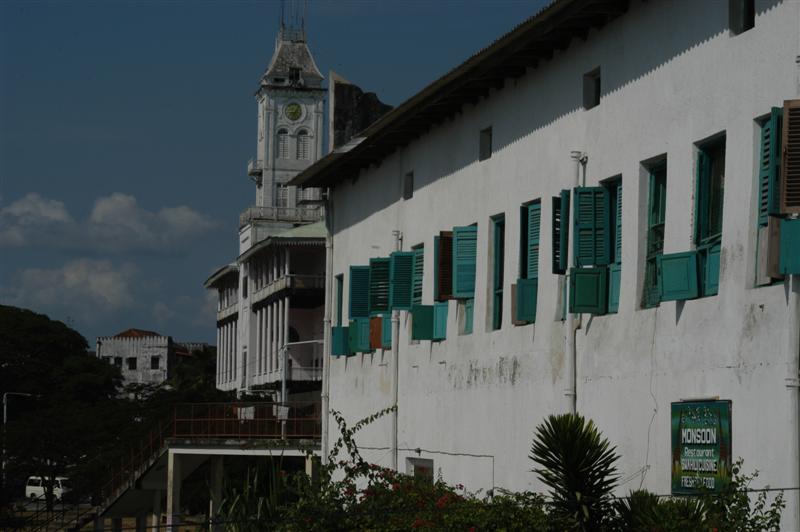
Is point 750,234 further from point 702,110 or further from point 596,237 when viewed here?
point 596,237

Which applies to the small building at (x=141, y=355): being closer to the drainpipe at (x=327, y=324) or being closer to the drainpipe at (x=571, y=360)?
the drainpipe at (x=327, y=324)

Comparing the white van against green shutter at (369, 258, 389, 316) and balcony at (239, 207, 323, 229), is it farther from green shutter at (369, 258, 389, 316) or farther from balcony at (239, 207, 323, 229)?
green shutter at (369, 258, 389, 316)

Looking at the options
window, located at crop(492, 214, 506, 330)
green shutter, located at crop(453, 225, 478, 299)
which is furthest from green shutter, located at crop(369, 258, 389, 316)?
window, located at crop(492, 214, 506, 330)

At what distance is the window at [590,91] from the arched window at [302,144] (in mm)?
84746

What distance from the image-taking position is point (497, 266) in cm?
2545

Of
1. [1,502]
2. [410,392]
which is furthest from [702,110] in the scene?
[1,502]

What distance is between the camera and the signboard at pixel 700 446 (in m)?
17.4

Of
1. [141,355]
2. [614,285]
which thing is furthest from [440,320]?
[141,355]

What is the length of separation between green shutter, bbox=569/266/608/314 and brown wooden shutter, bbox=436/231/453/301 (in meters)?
5.93

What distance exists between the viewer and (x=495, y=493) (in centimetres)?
2458

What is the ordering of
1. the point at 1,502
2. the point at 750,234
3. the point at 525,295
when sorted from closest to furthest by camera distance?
1. the point at 750,234
2. the point at 525,295
3. the point at 1,502

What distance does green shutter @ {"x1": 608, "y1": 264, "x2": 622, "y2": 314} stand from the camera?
20750mm

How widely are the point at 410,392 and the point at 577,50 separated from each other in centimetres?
941

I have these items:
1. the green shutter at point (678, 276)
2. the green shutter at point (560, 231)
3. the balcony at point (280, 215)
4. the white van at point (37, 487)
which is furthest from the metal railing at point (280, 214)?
the green shutter at point (678, 276)
